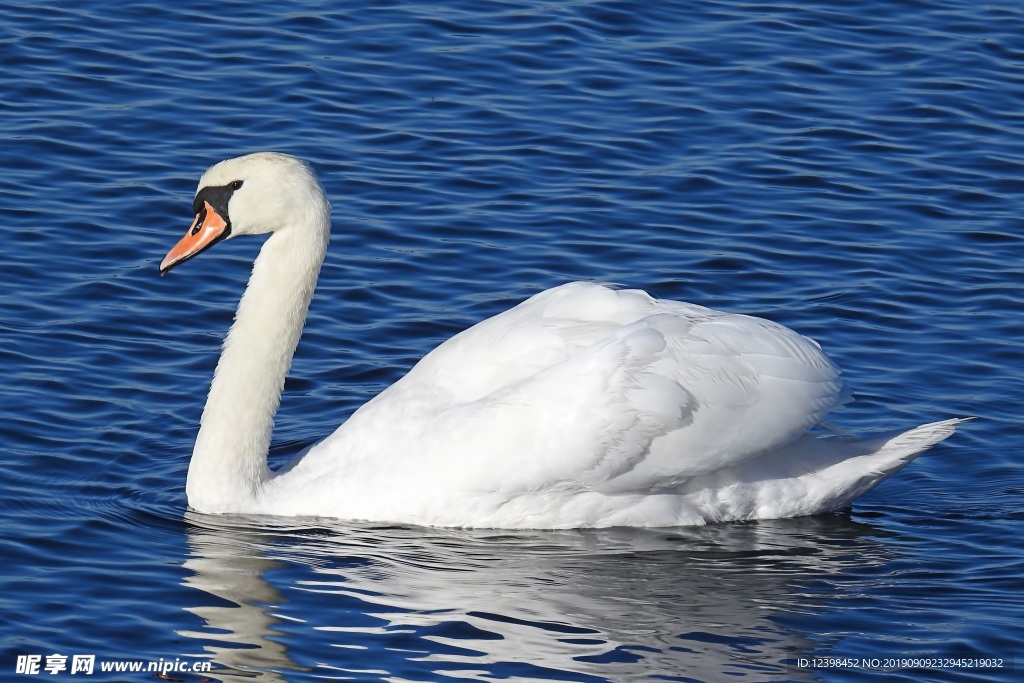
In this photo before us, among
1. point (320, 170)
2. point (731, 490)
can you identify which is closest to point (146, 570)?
point (731, 490)

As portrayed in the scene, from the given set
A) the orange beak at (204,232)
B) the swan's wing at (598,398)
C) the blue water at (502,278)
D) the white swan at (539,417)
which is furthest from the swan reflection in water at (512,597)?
the orange beak at (204,232)

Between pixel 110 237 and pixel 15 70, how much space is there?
2943mm

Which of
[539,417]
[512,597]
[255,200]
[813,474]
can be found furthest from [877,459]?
[255,200]

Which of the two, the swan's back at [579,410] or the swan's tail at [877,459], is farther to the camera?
the swan's tail at [877,459]

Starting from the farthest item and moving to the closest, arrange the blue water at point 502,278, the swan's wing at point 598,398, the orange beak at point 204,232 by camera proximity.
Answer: the orange beak at point 204,232, the swan's wing at point 598,398, the blue water at point 502,278

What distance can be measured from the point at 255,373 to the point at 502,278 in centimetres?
291

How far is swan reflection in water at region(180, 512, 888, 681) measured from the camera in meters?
7.67

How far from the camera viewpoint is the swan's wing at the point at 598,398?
8898mm

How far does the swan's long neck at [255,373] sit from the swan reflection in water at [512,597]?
0.63 feet

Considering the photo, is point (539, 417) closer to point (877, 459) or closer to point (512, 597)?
point (512, 597)

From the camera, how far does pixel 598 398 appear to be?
8.85 metres

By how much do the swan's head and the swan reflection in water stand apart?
4.45ft

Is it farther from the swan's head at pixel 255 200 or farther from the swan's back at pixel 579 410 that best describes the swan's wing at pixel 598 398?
the swan's head at pixel 255 200

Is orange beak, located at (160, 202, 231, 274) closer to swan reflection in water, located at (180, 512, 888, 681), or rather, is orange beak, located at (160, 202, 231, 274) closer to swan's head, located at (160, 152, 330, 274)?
swan's head, located at (160, 152, 330, 274)
